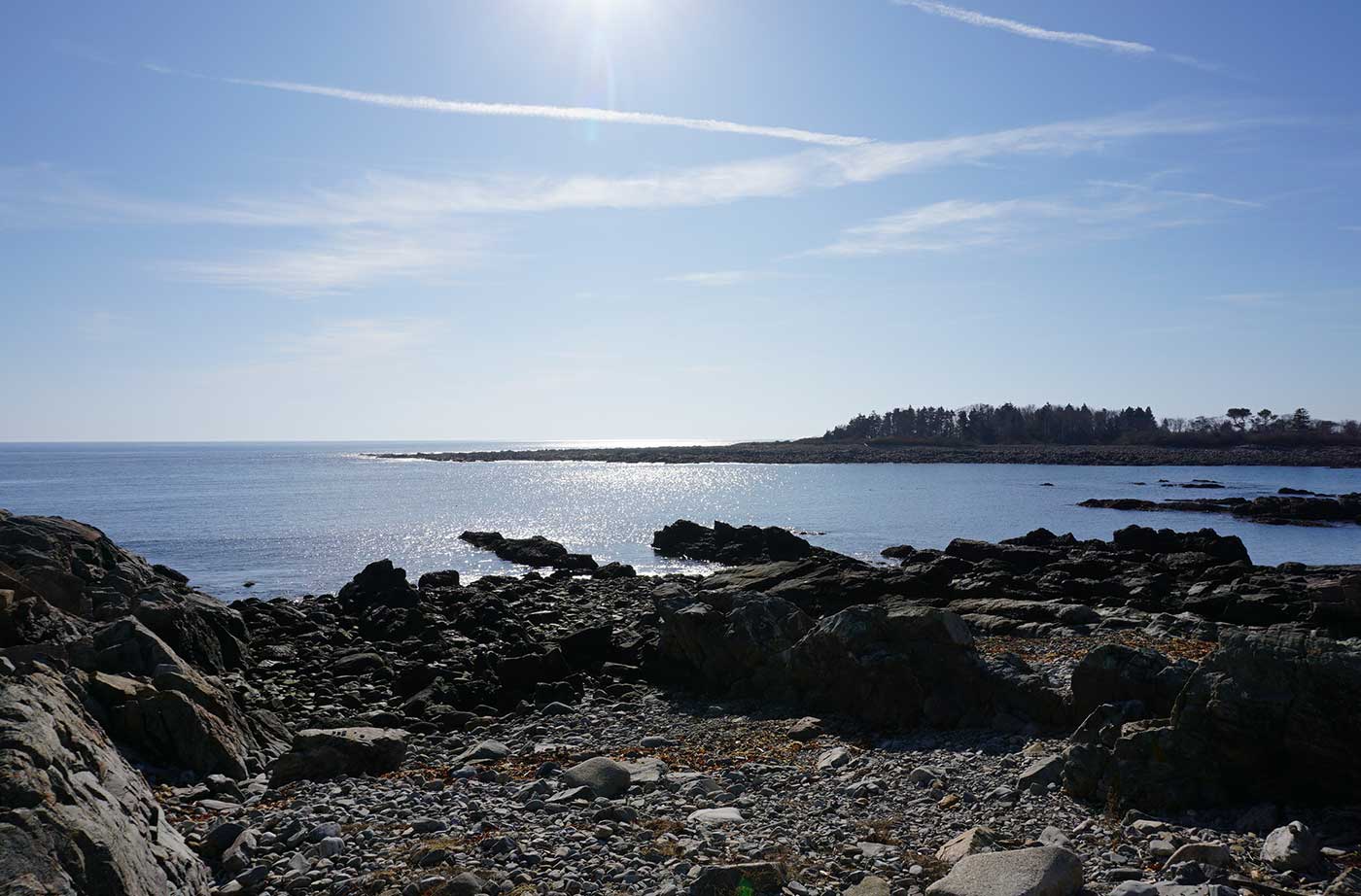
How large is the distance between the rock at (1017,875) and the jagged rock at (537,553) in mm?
36901

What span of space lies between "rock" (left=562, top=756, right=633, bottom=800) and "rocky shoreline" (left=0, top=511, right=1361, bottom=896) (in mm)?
45

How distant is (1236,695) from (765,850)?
5175 millimetres

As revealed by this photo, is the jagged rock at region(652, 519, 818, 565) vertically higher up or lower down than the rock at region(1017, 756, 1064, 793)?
lower down

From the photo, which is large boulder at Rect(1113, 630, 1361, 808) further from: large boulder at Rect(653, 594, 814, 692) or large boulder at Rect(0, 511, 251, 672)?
large boulder at Rect(0, 511, 251, 672)

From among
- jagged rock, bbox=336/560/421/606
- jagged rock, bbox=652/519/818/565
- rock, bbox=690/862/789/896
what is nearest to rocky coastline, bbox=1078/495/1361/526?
jagged rock, bbox=652/519/818/565

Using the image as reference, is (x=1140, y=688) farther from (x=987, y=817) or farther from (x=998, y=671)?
(x=987, y=817)

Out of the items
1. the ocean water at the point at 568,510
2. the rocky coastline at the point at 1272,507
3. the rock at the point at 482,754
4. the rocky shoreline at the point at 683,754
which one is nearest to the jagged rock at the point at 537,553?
the ocean water at the point at 568,510

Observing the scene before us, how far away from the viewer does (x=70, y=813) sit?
652 cm

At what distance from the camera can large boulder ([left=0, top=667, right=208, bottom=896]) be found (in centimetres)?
596

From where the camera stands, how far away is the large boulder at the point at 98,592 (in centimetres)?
1703

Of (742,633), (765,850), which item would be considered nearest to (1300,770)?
(765,850)

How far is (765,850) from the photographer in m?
8.92

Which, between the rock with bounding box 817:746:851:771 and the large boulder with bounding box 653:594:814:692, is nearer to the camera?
the rock with bounding box 817:746:851:771

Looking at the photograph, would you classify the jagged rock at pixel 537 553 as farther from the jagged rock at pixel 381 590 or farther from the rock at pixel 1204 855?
the rock at pixel 1204 855
